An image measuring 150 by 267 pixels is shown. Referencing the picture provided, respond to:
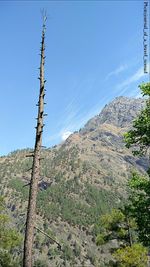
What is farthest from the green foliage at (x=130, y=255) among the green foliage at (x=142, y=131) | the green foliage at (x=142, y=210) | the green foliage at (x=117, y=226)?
the green foliage at (x=142, y=131)

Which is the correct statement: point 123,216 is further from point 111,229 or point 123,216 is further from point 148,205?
point 148,205

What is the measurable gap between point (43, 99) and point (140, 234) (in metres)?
9.46

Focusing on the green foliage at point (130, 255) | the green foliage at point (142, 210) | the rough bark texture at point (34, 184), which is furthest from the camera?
the green foliage at point (130, 255)

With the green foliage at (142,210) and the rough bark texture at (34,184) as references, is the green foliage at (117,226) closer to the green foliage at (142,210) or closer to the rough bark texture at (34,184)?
the green foliage at (142,210)

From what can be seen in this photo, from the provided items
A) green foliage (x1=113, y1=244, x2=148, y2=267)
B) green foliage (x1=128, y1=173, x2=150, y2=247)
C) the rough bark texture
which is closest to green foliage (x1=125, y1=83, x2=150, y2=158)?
green foliage (x1=128, y1=173, x2=150, y2=247)

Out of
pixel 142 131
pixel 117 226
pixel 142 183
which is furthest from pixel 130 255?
pixel 142 131

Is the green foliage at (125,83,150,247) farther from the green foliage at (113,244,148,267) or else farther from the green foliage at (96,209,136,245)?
the green foliage at (113,244,148,267)

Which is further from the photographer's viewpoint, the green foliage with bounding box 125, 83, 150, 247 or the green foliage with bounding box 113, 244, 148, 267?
the green foliage with bounding box 113, 244, 148, 267

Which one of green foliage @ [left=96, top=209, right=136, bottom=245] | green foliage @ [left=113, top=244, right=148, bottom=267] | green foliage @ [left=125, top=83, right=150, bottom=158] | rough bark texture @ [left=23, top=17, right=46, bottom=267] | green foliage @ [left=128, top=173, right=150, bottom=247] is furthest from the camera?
green foliage @ [left=96, top=209, right=136, bottom=245]

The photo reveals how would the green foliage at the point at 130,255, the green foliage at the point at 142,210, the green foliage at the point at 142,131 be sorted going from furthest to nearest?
the green foliage at the point at 130,255
the green foliage at the point at 142,131
the green foliage at the point at 142,210

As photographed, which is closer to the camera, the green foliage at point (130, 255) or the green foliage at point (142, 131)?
the green foliage at point (142, 131)

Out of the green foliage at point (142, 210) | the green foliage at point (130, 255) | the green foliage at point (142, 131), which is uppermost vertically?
the green foliage at point (142, 131)

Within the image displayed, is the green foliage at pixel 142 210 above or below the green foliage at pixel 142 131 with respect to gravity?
below

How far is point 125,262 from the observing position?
118ft
